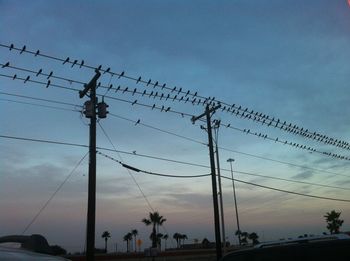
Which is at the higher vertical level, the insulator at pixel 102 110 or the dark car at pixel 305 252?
the insulator at pixel 102 110

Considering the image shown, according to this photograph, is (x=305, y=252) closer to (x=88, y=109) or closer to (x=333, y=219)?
(x=88, y=109)

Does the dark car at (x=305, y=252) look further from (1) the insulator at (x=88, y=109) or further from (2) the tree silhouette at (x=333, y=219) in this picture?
(2) the tree silhouette at (x=333, y=219)

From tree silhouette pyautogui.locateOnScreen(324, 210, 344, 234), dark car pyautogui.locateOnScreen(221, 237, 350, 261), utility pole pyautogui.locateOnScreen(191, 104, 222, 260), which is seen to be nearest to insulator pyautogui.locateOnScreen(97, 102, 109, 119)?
utility pole pyautogui.locateOnScreen(191, 104, 222, 260)

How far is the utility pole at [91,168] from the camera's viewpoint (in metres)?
18.5

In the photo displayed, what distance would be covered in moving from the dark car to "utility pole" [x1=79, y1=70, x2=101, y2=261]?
13.0 m

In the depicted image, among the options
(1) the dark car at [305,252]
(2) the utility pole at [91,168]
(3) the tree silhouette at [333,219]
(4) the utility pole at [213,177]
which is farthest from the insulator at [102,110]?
(3) the tree silhouette at [333,219]

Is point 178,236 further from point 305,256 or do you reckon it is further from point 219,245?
point 305,256

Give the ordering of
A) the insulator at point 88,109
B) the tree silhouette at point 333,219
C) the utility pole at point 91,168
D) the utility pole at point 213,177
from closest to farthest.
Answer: the utility pole at point 91,168 → the insulator at point 88,109 → the utility pole at point 213,177 → the tree silhouette at point 333,219

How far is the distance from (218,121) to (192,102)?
20.9ft

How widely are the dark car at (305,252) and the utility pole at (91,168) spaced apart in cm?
1302

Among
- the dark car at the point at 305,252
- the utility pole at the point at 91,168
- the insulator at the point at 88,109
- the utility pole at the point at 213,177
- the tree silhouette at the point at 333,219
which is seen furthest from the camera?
the tree silhouette at the point at 333,219

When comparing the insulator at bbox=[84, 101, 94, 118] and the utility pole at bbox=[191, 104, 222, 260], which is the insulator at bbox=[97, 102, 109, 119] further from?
the utility pole at bbox=[191, 104, 222, 260]

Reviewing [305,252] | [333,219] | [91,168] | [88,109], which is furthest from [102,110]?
[333,219]

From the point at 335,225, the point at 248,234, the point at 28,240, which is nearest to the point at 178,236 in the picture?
the point at 248,234
